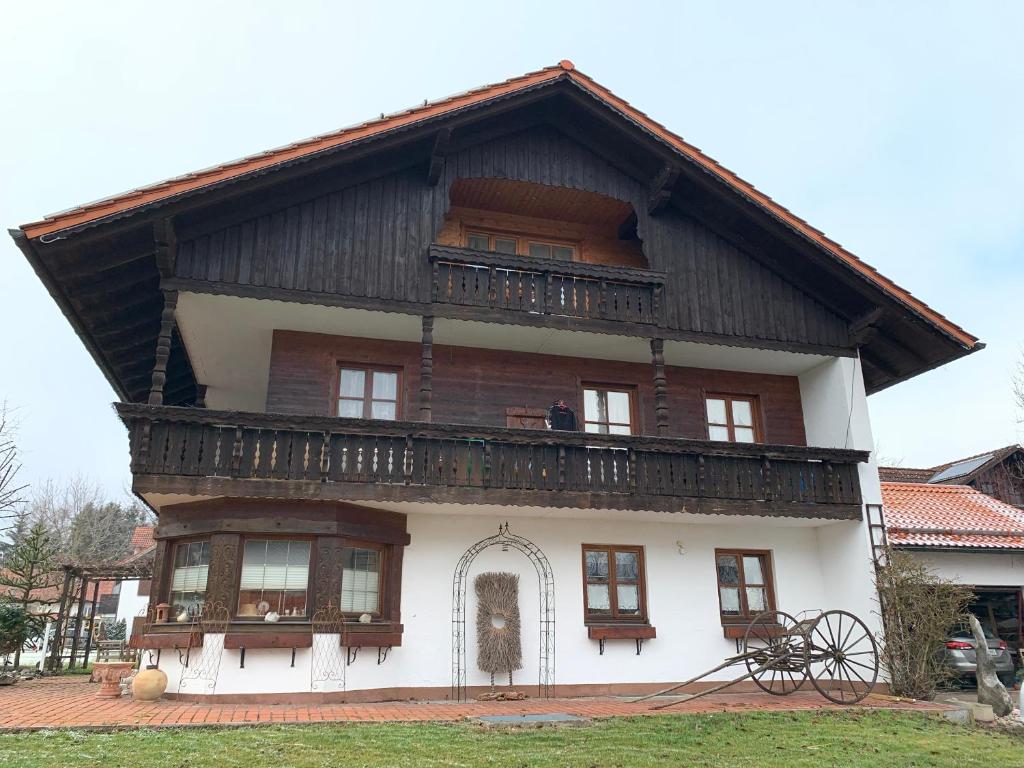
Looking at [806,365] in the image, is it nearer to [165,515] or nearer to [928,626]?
[928,626]

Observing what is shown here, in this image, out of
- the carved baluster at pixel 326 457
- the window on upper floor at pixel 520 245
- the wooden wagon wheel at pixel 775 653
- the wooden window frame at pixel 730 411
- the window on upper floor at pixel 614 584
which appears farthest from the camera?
the wooden window frame at pixel 730 411

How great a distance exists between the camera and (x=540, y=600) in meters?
14.0

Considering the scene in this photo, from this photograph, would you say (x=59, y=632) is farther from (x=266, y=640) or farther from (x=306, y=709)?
(x=306, y=709)

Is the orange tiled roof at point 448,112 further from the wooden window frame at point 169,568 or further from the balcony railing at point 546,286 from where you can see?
the wooden window frame at point 169,568

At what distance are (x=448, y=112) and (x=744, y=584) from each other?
985 centimetres

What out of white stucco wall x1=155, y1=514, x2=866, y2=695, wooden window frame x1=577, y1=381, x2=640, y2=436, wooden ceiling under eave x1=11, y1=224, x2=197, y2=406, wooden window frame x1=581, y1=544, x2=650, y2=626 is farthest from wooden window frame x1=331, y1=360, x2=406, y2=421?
wooden window frame x1=581, y1=544, x2=650, y2=626

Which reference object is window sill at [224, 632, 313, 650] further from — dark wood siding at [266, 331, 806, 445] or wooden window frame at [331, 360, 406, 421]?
wooden window frame at [331, 360, 406, 421]

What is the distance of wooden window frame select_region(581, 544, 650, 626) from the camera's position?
1426 cm

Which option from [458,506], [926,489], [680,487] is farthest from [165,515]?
[926,489]

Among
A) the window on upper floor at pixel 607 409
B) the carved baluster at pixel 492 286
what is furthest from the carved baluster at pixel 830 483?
the carved baluster at pixel 492 286

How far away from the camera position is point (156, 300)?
46.9ft

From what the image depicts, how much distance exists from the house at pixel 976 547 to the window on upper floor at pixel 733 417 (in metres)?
3.17

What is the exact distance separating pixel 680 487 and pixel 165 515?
8230 millimetres

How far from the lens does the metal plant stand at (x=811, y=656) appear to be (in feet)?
41.5
